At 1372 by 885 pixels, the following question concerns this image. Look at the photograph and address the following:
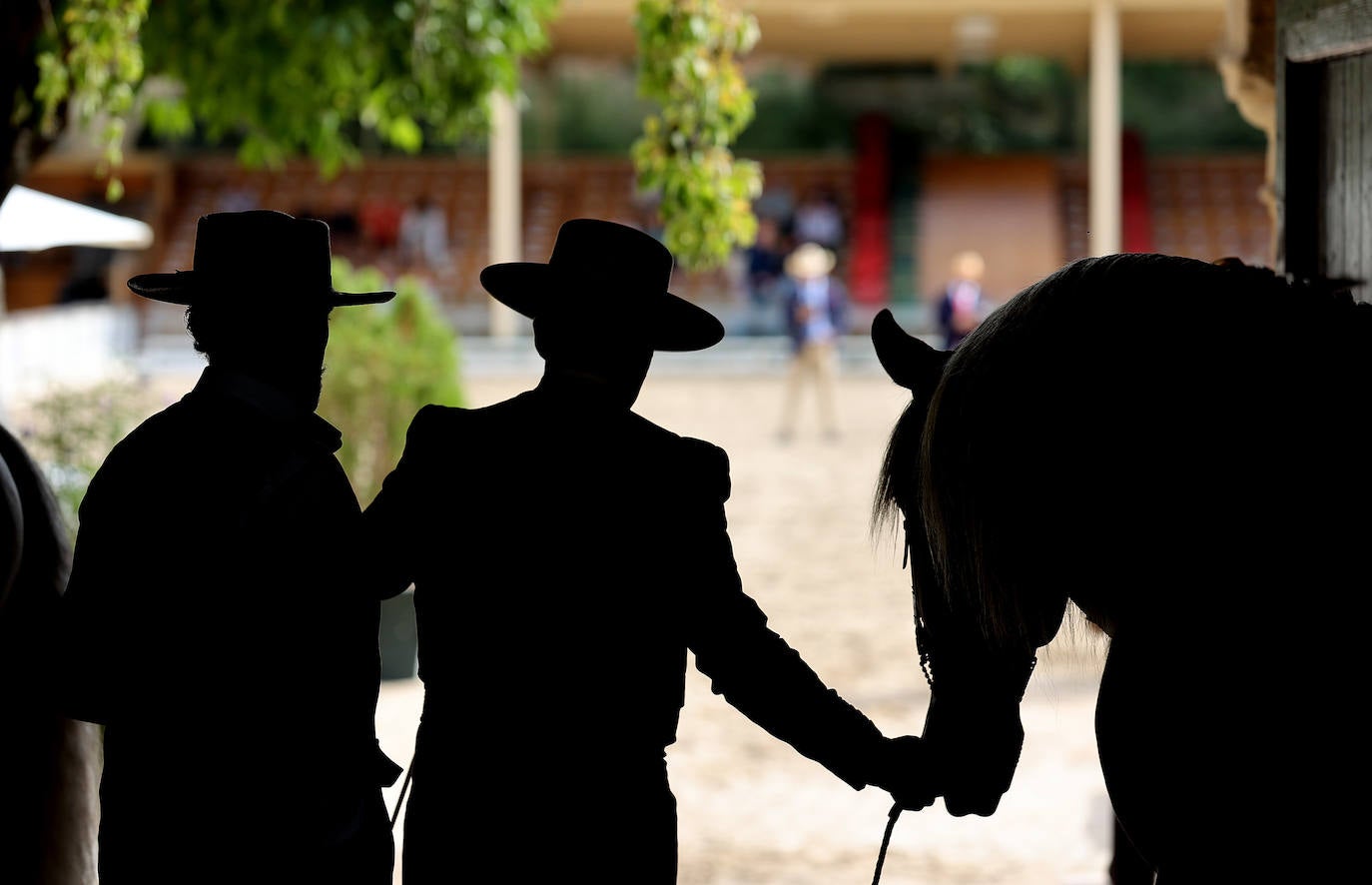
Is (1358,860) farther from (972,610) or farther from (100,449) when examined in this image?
(100,449)

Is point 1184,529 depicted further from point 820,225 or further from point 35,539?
point 820,225

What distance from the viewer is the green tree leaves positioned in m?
4.92

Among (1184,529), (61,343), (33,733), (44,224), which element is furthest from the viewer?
(61,343)

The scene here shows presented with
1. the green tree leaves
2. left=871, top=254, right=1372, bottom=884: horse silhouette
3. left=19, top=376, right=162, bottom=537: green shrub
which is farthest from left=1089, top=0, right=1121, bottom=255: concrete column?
left=871, top=254, right=1372, bottom=884: horse silhouette

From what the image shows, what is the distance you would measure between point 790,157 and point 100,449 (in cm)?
2192

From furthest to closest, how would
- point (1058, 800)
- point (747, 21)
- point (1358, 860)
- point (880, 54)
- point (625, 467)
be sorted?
point (880, 54), point (1058, 800), point (747, 21), point (625, 467), point (1358, 860)

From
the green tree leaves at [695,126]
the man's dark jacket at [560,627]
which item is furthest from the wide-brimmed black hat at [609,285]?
the green tree leaves at [695,126]

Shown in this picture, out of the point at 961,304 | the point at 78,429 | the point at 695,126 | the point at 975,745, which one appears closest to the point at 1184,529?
the point at 975,745

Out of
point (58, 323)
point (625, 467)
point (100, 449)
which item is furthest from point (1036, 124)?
point (625, 467)

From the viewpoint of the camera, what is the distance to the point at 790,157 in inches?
1130

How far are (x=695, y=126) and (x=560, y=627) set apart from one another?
3040 mm

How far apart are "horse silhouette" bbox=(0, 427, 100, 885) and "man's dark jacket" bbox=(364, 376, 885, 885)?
98cm

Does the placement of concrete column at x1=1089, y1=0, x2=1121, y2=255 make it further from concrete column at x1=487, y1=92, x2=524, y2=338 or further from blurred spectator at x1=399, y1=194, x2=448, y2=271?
blurred spectator at x1=399, y1=194, x2=448, y2=271

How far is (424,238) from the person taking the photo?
2670cm
